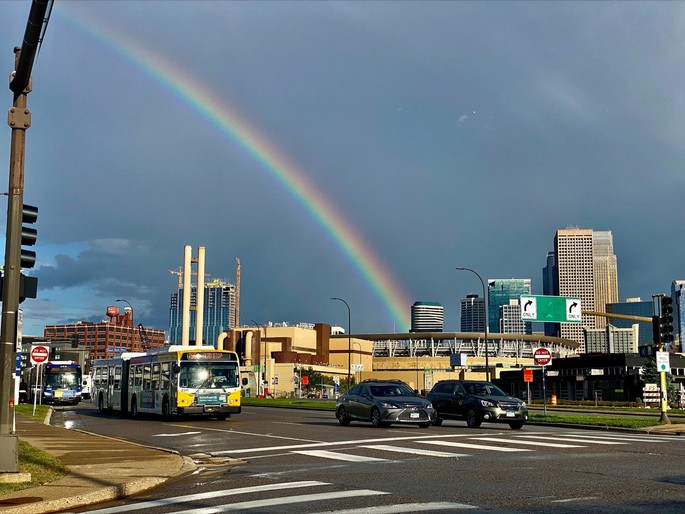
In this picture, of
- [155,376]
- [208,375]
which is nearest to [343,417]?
[208,375]

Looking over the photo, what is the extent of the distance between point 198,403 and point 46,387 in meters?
32.0

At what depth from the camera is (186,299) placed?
507ft

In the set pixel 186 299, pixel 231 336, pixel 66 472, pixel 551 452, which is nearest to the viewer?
pixel 66 472

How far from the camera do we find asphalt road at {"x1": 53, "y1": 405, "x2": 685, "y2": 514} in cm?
1015

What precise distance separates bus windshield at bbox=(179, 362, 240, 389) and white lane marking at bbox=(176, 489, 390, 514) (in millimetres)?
21425

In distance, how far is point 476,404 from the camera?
27062 millimetres

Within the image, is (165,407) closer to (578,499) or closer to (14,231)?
(14,231)

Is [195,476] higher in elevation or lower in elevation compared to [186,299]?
lower

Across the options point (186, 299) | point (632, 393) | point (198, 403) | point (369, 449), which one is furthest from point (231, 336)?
point (369, 449)

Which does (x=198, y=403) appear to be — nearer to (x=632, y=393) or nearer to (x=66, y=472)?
(x=66, y=472)

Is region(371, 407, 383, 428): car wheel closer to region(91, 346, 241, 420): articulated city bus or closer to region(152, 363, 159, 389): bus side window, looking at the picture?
region(91, 346, 241, 420): articulated city bus

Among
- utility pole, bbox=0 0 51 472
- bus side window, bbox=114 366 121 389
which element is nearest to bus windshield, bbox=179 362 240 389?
bus side window, bbox=114 366 121 389

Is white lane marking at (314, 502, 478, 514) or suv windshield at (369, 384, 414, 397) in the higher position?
suv windshield at (369, 384, 414, 397)

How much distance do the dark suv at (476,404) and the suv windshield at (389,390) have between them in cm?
165
